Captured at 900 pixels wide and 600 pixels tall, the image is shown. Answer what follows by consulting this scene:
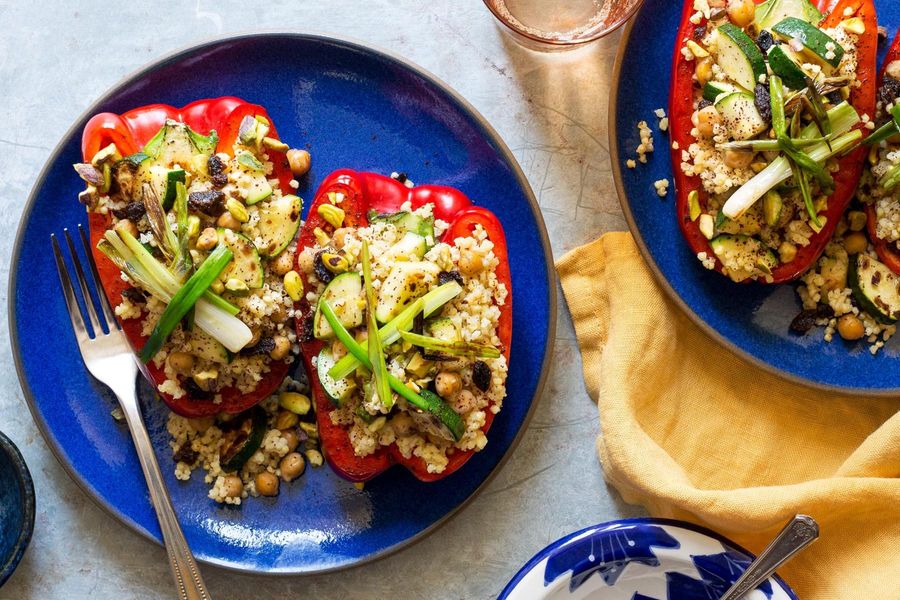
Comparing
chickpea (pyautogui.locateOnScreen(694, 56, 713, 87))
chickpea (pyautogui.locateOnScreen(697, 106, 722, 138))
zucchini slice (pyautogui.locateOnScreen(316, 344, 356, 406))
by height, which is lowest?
zucchini slice (pyautogui.locateOnScreen(316, 344, 356, 406))

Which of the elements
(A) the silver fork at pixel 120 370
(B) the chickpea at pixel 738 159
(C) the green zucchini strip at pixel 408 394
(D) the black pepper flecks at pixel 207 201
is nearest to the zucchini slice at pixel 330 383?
(C) the green zucchini strip at pixel 408 394

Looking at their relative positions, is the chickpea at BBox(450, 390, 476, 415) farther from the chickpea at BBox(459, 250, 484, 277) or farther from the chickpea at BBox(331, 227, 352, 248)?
the chickpea at BBox(331, 227, 352, 248)

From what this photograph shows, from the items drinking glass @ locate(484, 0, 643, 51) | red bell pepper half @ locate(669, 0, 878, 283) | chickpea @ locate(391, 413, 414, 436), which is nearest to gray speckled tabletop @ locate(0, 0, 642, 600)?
drinking glass @ locate(484, 0, 643, 51)

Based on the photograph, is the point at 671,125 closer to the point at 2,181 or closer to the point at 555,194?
the point at 555,194

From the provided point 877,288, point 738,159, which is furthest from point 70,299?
point 877,288

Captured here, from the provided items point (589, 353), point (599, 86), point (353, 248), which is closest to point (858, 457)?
point (589, 353)

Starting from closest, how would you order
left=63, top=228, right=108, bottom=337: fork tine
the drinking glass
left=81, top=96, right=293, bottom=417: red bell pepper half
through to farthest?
left=81, top=96, right=293, bottom=417: red bell pepper half
left=63, top=228, right=108, bottom=337: fork tine
the drinking glass

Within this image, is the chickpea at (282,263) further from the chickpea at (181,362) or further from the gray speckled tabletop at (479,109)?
the gray speckled tabletop at (479,109)
